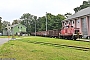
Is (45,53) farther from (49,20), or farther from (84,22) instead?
(49,20)

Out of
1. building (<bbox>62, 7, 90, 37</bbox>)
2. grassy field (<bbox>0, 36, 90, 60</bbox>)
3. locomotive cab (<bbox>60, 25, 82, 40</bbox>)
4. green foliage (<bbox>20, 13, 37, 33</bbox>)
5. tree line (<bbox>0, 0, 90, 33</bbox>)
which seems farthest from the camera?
green foliage (<bbox>20, 13, 37, 33</bbox>)

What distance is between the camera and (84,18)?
50969 millimetres

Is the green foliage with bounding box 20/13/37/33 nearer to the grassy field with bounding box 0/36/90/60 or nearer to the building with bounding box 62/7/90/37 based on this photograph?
the building with bounding box 62/7/90/37

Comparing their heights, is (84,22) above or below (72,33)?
above

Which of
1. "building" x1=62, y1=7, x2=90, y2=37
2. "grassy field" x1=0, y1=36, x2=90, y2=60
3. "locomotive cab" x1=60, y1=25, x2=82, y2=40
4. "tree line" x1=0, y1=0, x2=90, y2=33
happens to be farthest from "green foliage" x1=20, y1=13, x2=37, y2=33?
"grassy field" x1=0, y1=36, x2=90, y2=60

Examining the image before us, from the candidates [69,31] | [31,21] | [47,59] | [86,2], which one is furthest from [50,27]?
[47,59]

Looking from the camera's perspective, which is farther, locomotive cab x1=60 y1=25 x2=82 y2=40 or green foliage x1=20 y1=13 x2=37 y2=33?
green foliage x1=20 y1=13 x2=37 y2=33

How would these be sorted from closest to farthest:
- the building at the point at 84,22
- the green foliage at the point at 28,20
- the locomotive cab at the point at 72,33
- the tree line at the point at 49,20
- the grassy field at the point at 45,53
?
the grassy field at the point at 45,53 < the locomotive cab at the point at 72,33 < the building at the point at 84,22 < the tree line at the point at 49,20 < the green foliage at the point at 28,20

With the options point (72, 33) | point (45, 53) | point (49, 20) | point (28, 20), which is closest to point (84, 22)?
point (72, 33)

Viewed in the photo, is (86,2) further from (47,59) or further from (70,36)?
(47,59)

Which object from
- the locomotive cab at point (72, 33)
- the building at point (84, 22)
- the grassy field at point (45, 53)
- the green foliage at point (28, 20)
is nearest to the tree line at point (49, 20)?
the green foliage at point (28, 20)

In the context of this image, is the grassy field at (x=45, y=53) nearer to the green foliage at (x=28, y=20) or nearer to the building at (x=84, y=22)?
the building at (x=84, y=22)

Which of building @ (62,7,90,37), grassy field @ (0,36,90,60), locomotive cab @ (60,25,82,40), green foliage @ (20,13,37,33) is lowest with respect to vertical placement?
grassy field @ (0,36,90,60)

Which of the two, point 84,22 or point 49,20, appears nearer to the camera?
point 84,22
